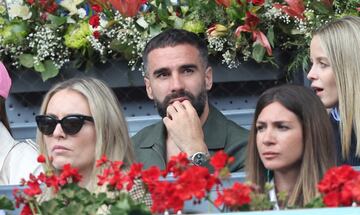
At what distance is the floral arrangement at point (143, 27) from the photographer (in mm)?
6770

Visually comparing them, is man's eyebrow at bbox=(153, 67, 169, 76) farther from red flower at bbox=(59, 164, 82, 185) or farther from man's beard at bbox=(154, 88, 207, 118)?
red flower at bbox=(59, 164, 82, 185)

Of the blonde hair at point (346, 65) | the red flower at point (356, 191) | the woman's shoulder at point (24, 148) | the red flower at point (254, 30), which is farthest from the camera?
the red flower at point (254, 30)

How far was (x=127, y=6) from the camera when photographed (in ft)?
22.6

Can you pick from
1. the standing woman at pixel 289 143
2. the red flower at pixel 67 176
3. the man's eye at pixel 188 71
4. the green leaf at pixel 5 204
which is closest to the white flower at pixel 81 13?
the man's eye at pixel 188 71

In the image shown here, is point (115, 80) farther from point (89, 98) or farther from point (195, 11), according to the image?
point (89, 98)

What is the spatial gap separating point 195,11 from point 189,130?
124 cm

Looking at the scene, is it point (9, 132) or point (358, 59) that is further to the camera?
point (9, 132)

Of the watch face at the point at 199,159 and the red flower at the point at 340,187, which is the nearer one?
the red flower at the point at 340,187

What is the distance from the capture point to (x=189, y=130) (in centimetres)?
591

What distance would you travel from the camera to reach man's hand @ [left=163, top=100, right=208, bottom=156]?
5895mm

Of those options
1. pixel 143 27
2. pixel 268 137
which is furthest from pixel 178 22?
pixel 268 137

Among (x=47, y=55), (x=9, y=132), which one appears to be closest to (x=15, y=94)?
(x=47, y=55)

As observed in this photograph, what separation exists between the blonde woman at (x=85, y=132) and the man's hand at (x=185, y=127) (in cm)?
88

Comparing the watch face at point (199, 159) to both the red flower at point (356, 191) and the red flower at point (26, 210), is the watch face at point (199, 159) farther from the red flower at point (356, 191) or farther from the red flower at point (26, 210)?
the red flower at point (356, 191)
